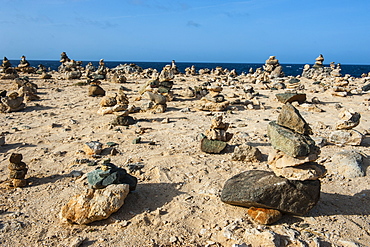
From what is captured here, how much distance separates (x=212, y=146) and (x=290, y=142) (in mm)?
3001

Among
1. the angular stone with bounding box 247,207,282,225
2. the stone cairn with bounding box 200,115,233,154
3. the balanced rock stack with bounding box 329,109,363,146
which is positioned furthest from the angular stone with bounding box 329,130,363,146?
the angular stone with bounding box 247,207,282,225

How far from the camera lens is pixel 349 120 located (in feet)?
27.7

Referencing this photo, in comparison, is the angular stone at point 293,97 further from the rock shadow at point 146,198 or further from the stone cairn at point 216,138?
the rock shadow at point 146,198

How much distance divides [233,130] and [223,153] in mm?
2195

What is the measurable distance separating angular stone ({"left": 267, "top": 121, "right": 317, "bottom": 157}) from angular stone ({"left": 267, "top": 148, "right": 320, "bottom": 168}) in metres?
0.08

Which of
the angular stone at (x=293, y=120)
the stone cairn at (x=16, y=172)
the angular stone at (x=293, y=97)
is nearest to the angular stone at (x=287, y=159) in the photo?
the angular stone at (x=293, y=120)

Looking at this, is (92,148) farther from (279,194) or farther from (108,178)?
(279,194)

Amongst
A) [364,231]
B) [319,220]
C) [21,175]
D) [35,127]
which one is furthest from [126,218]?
[35,127]

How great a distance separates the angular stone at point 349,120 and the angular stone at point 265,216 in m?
5.49

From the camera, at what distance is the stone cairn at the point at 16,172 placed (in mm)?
5465

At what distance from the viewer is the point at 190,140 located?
8078 mm

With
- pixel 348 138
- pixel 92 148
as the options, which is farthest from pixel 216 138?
pixel 348 138

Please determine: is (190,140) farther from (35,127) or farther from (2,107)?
(2,107)

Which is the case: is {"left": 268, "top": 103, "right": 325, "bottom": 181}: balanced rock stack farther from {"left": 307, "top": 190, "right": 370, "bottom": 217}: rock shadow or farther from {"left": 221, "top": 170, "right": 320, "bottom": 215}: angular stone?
{"left": 307, "top": 190, "right": 370, "bottom": 217}: rock shadow
